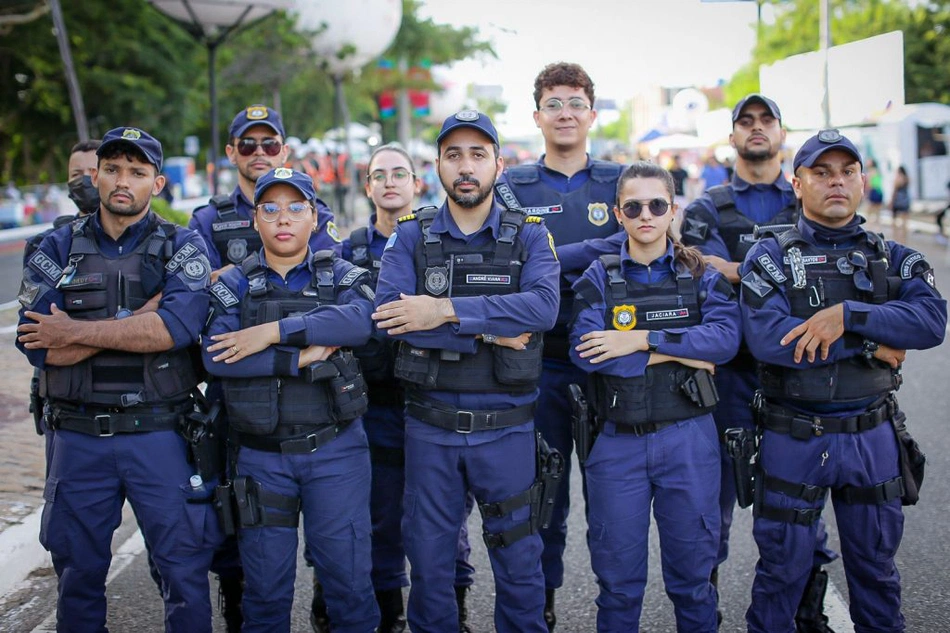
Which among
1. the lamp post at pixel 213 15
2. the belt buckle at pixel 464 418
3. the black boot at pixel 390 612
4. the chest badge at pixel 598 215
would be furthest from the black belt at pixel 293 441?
the lamp post at pixel 213 15

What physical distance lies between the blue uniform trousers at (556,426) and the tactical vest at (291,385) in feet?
3.33

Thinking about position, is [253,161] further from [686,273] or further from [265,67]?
[265,67]

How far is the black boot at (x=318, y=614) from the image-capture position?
4.18 meters

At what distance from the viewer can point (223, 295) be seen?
3.79 metres

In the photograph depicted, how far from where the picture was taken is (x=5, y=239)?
22.0 m

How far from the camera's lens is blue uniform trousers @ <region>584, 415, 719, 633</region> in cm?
368

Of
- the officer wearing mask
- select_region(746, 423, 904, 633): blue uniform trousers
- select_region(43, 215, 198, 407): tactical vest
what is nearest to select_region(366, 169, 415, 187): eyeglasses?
the officer wearing mask

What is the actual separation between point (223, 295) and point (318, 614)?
163 cm

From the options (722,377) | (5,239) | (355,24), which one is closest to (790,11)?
(355,24)

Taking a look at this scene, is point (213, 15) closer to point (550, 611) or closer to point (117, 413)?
point (117, 413)

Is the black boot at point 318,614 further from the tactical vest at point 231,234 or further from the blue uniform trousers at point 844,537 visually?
the blue uniform trousers at point 844,537

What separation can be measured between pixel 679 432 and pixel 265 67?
16299 millimetres

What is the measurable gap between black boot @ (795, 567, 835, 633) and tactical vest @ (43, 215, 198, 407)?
2.98m

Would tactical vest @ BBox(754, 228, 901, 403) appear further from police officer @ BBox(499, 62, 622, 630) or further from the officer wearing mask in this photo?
the officer wearing mask
